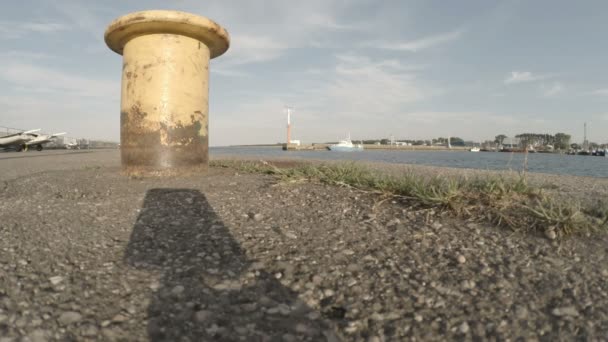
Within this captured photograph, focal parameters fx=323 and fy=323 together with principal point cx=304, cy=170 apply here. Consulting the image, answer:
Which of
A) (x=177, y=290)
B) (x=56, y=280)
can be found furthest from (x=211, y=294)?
(x=56, y=280)

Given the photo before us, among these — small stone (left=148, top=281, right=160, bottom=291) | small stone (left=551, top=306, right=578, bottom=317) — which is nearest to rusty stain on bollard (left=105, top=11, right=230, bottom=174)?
small stone (left=148, top=281, right=160, bottom=291)

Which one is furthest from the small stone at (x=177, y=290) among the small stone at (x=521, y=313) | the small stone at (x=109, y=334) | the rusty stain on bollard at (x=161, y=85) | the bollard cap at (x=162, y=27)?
the bollard cap at (x=162, y=27)

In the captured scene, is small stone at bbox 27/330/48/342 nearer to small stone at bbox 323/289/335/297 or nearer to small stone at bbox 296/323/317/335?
small stone at bbox 296/323/317/335

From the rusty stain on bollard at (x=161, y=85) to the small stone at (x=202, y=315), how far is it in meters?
3.97

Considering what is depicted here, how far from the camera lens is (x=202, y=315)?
149cm

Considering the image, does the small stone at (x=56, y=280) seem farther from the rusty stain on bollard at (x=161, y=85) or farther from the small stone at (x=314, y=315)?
the rusty stain on bollard at (x=161, y=85)

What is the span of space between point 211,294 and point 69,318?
0.61 meters

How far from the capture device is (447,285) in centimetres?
176

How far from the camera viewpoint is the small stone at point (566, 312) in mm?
1490

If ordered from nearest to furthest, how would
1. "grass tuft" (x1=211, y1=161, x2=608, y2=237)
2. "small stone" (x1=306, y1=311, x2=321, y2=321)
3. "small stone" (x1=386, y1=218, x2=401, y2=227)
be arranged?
"small stone" (x1=306, y1=311, x2=321, y2=321)
"grass tuft" (x1=211, y1=161, x2=608, y2=237)
"small stone" (x1=386, y1=218, x2=401, y2=227)

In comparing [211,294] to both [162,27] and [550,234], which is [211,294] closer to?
[550,234]

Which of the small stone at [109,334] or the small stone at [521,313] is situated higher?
the small stone at [521,313]

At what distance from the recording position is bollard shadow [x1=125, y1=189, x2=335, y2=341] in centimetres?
140

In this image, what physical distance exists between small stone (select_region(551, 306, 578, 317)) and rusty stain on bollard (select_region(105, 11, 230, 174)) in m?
4.87
